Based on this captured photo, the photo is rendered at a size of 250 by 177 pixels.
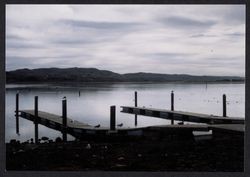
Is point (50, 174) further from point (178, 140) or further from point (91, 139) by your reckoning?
point (91, 139)

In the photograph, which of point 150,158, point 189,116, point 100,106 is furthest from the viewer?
point 100,106

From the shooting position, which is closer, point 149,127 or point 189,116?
point 149,127

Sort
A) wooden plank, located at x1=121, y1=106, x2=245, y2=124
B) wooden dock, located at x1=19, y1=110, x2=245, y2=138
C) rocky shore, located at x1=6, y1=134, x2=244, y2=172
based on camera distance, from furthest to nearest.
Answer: wooden plank, located at x1=121, y1=106, x2=245, y2=124, wooden dock, located at x1=19, y1=110, x2=245, y2=138, rocky shore, located at x1=6, y1=134, x2=244, y2=172

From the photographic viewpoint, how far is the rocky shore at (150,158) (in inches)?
242

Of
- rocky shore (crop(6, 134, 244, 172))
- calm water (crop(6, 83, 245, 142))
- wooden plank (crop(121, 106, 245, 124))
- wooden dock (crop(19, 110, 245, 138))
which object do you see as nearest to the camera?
rocky shore (crop(6, 134, 244, 172))

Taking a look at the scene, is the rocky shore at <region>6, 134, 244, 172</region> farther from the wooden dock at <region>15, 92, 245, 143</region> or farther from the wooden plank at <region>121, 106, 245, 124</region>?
the wooden plank at <region>121, 106, 245, 124</region>

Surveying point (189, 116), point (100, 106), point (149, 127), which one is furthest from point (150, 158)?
point (100, 106)

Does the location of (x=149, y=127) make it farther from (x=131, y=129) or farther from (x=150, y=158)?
(x=150, y=158)

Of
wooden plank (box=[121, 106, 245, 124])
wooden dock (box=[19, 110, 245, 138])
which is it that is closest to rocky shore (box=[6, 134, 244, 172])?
wooden dock (box=[19, 110, 245, 138])

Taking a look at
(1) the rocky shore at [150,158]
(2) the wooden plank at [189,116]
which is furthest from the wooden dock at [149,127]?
(1) the rocky shore at [150,158]

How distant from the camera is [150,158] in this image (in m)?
6.76

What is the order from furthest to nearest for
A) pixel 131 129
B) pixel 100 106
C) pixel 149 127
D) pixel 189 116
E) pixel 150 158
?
pixel 100 106 < pixel 189 116 < pixel 131 129 < pixel 149 127 < pixel 150 158

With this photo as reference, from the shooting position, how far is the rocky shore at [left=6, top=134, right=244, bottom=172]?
6.15 m

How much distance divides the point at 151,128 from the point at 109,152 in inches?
98.7
